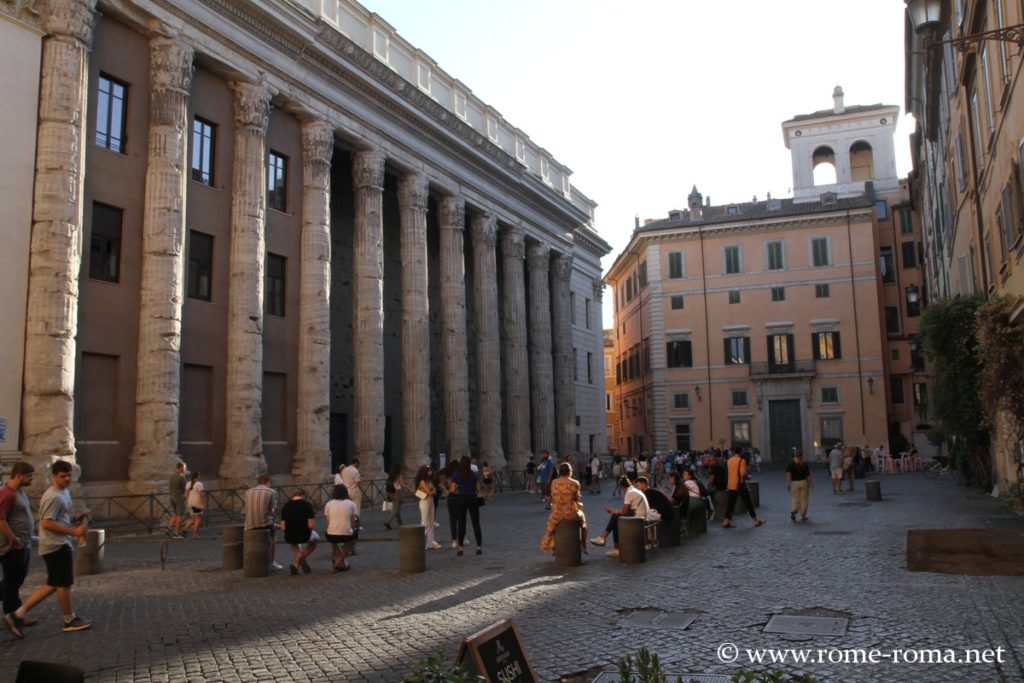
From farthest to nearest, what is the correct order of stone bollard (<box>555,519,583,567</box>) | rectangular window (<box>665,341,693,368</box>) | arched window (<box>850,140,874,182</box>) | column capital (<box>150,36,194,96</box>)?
1. arched window (<box>850,140,874,182</box>)
2. rectangular window (<box>665,341,693,368</box>)
3. column capital (<box>150,36,194,96</box>)
4. stone bollard (<box>555,519,583,567</box>)

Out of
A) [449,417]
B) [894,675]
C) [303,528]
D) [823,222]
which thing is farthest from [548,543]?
[823,222]

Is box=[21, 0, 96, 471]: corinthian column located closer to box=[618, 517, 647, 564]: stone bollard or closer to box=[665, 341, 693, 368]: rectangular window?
box=[618, 517, 647, 564]: stone bollard

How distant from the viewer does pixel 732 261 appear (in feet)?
169

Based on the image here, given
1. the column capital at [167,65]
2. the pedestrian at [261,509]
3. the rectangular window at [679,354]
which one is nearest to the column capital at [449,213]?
the column capital at [167,65]

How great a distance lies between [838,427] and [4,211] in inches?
1713

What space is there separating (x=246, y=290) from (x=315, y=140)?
18.8ft

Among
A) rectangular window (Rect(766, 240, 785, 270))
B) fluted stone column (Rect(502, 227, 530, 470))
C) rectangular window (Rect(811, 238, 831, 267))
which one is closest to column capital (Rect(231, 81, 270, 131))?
fluted stone column (Rect(502, 227, 530, 470))

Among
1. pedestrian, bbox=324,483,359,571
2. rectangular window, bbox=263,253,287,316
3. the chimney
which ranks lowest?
pedestrian, bbox=324,483,359,571

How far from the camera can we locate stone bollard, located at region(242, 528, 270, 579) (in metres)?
11.8

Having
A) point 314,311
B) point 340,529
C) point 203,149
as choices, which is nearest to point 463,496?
point 340,529

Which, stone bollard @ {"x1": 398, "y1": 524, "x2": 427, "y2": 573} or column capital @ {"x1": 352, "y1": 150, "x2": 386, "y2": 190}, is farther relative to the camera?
column capital @ {"x1": 352, "y1": 150, "x2": 386, "y2": 190}

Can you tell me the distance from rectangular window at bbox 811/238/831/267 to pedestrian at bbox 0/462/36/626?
4827 cm

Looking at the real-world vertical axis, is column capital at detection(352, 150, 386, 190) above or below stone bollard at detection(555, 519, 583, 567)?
above

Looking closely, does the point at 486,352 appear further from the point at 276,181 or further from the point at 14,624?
the point at 14,624
